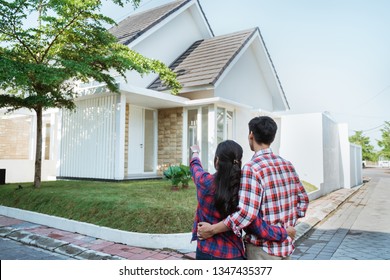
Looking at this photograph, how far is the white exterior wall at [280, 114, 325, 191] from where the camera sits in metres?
9.45

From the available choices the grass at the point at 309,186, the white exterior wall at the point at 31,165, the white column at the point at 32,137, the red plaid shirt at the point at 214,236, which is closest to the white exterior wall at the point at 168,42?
the white exterior wall at the point at 31,165

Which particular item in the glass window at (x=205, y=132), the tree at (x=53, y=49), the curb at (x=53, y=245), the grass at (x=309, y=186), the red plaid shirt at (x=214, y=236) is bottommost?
the curb at (x=53, y=245)

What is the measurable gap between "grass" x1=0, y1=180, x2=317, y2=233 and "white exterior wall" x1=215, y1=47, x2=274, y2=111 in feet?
13.8

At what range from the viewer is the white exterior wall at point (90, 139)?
24.7ft

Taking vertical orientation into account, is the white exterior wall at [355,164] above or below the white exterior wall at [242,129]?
below

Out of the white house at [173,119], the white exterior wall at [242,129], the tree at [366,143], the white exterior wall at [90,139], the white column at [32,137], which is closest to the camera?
the white exterior wall at [90,139]

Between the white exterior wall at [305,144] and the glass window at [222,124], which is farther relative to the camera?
the white exterior wall at [305,144]

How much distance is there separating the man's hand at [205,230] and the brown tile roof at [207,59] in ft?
21.8

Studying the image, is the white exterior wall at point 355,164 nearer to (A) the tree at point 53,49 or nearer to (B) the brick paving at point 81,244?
(B) the brick paving at point 81,244

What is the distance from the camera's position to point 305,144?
9.78 m

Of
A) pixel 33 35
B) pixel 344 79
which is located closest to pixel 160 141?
pixel 33 35

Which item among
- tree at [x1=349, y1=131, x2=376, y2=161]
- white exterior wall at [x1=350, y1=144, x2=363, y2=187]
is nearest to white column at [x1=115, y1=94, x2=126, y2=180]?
tree at [x1=349, y1=131, x2=376, y2=161]

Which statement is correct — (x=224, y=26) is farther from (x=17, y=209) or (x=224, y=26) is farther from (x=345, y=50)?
(x=17, y=209)

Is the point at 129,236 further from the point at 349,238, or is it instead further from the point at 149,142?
the point at 149,142
